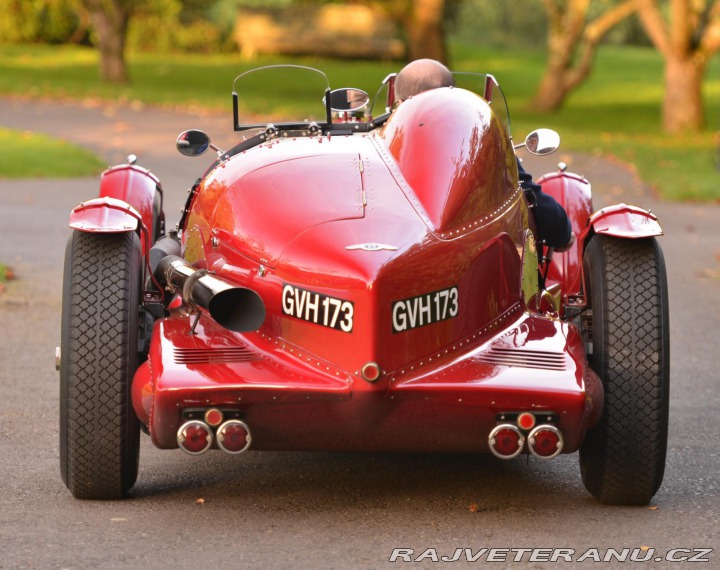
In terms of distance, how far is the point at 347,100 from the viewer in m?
6.53

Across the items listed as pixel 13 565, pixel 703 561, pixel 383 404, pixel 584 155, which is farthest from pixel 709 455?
pixel 584 155

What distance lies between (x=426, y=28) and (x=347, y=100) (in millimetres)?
24542

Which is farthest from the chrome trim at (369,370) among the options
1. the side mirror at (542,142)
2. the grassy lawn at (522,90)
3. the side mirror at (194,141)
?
the grassy lawn at (522,90)

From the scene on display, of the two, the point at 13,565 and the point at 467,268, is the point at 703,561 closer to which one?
the point at 467,268

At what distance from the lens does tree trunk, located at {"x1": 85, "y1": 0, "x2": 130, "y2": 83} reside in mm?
31156

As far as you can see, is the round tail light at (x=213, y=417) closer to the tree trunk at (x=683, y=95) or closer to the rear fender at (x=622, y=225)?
the rear fender at (x=622, y=225)

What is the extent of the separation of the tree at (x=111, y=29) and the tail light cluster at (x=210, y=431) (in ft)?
90.9

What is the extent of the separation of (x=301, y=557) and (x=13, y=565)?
919 mm

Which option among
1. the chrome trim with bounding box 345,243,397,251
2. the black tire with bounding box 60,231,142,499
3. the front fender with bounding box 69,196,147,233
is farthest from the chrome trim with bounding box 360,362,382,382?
the front fender with bounding box 69,196,147,233

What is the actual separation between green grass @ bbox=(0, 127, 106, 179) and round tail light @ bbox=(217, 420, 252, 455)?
12.9m

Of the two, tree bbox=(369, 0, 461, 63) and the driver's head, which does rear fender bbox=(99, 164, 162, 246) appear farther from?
tree bbox=(369, 0, 461, 63)

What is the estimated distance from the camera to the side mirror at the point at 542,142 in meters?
5.86

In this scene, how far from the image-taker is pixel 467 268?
187 inches

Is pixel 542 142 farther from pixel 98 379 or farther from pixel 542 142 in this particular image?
pixel 98 379
